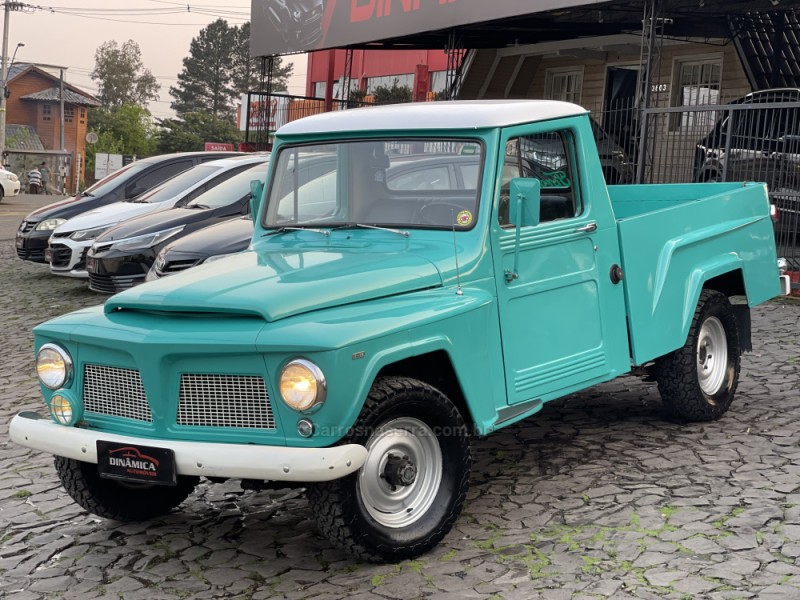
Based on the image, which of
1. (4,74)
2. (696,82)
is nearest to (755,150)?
(696,82)

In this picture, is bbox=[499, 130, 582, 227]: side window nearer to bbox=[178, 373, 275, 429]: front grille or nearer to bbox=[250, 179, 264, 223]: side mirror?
bbox=[250, 179, 264, 223]: side mirror

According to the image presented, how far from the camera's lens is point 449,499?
4.76m

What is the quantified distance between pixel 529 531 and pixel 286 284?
5.43ft

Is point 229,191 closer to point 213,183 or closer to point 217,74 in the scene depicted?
point 213,183

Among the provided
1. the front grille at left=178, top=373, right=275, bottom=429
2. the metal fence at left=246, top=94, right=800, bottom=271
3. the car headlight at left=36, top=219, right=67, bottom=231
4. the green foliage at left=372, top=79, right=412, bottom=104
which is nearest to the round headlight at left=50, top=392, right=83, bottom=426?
Answer: the front grille at left=178, top=373, right=275, bottom=429

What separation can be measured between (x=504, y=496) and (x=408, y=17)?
14837 millimetres

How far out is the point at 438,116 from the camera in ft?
17.7

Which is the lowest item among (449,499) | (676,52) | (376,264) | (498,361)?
(449,499)

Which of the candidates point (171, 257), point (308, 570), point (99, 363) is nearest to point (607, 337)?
point (308, 570)

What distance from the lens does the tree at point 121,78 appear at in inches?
4424

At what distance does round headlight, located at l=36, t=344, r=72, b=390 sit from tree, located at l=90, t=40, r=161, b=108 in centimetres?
11261

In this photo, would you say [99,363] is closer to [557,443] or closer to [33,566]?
[33,566]

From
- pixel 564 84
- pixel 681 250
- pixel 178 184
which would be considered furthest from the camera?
pixel 564 84

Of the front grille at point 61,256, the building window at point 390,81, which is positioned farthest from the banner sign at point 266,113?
the front grille at point 61,256
